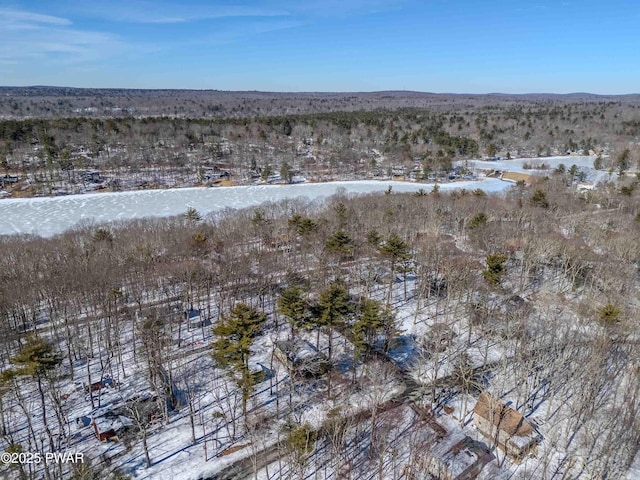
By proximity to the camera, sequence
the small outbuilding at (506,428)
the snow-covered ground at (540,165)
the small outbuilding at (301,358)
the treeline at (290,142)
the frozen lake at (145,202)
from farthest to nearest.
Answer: the treeline at (290,142) → the snow-covered ground at (540,165) → the frozen lake at (145,202) → the small outbuilding at (301,358) → the small outbuilding at (506,428)

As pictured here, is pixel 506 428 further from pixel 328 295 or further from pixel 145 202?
pixel 145 202

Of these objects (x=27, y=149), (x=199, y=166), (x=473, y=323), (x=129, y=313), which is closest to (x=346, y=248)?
(x=473, y=323)

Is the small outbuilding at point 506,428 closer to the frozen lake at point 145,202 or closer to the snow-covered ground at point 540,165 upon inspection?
the frozen lake at point 145,202

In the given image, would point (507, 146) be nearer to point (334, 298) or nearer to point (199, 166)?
point (199, 166)

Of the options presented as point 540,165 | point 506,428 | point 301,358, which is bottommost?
point 301,358

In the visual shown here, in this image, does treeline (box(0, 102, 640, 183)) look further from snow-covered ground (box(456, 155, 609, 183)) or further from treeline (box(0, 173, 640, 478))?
treeline (box(0, 173, 640, 478))

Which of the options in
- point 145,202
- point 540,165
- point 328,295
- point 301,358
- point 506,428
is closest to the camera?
point 506,428

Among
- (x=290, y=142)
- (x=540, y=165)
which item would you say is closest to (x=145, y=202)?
(x=290, y=142)

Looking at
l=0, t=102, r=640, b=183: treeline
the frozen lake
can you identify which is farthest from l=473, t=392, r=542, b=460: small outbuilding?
l=0, t=102, r=640, b=183: treeline

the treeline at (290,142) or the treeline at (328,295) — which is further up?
the treeline at (290,142)

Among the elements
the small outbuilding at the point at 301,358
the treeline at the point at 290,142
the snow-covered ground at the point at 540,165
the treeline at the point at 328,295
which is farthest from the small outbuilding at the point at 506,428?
the snow-covered ground at the point at 540,165
